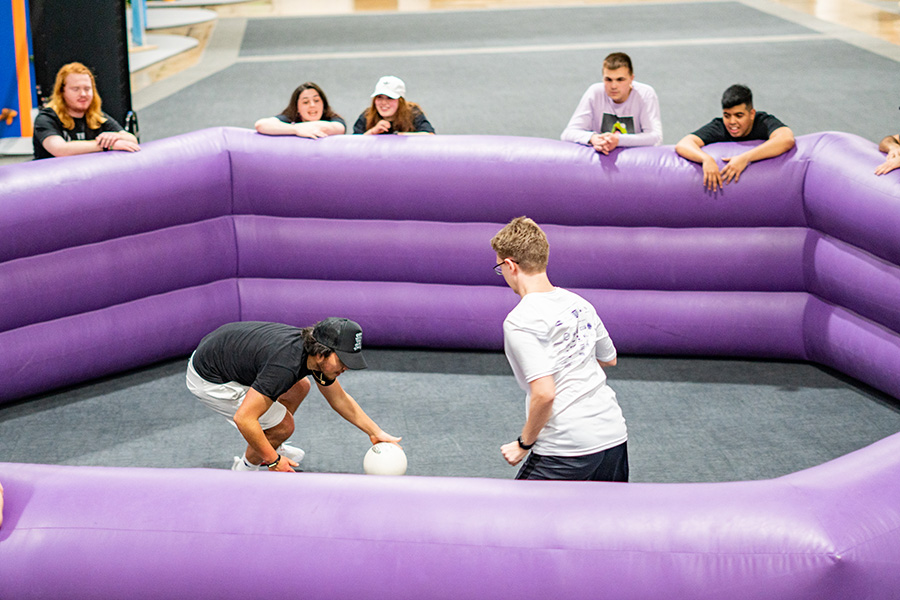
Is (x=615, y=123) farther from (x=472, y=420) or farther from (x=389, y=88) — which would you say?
(x=472, y=420)

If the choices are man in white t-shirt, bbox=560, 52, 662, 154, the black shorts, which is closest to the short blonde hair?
the black shorts

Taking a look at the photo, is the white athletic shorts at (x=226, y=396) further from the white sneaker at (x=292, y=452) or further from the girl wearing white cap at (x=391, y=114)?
the girl wearing white cap at (x=391, y=114)

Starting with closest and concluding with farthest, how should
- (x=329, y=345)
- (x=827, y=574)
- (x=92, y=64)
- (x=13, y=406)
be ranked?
1. (x=827, y=574)
2. (x=329, y=345)
3. (x=13, y=406)
4. (x=92, y=64)

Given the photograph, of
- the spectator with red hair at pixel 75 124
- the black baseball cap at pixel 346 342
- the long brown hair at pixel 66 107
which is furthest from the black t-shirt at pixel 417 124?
the black baseball cap at pixel 346 342

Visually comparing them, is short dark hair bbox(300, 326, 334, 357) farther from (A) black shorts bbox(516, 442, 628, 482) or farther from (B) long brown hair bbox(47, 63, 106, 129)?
(B) long brown hair bbox(47, 63, 106, 129)

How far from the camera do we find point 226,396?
3.63m

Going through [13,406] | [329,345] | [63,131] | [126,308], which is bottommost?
[13,406]

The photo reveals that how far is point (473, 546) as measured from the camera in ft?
8.00

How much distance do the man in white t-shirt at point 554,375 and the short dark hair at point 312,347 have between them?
73cm

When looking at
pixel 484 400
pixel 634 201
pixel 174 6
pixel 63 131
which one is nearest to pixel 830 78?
pixel 634 201

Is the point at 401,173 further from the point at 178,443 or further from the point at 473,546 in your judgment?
the point at 473,546

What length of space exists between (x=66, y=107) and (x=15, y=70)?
3784mm

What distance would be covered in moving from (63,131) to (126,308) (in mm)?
969

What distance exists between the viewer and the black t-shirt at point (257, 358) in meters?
3.33
